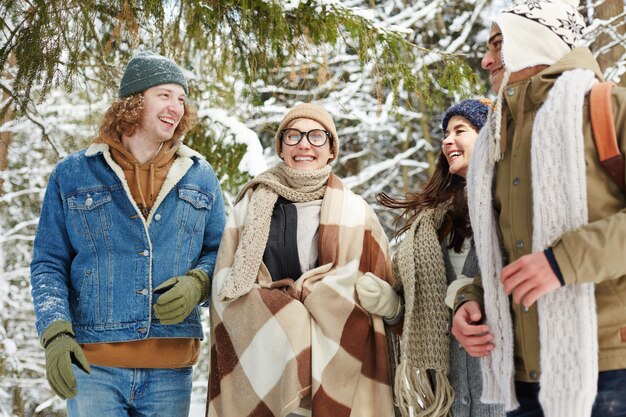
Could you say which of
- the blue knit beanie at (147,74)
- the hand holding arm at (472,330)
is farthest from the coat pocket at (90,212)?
the hand holding arm at (472,330)

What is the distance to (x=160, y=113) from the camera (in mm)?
2809

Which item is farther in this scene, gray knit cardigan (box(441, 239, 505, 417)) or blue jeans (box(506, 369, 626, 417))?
gray knit cardigan (box(441, 239, 505, 417))

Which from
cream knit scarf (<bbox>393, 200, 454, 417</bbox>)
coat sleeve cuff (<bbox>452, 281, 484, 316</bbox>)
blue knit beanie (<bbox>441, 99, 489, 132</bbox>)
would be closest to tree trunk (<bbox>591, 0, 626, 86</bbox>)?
blue knit beanie (<bbox>441, 99, 489, 132</bbox>)

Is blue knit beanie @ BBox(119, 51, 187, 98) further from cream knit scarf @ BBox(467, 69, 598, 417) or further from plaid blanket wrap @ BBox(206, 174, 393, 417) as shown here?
cream knit scarf @ BBox(467, 69, 598, 417)

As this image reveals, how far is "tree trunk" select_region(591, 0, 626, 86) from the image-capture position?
7.82 meters

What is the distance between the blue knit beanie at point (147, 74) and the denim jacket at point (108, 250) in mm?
275

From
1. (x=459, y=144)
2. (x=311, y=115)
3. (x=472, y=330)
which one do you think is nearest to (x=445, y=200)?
(x=459, y=144)

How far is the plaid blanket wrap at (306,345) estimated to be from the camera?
2.49 metres

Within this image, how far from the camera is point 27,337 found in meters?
7.75

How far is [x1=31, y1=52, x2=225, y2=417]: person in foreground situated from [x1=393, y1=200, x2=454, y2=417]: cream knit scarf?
80cm

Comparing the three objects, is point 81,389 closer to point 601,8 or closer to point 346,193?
point 346,193

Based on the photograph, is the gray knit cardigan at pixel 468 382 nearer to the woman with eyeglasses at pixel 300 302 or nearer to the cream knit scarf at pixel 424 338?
the cream knit scarf at pixel 424 338

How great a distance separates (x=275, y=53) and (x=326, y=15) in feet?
1.84

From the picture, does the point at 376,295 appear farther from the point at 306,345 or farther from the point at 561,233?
the point at 561,233
